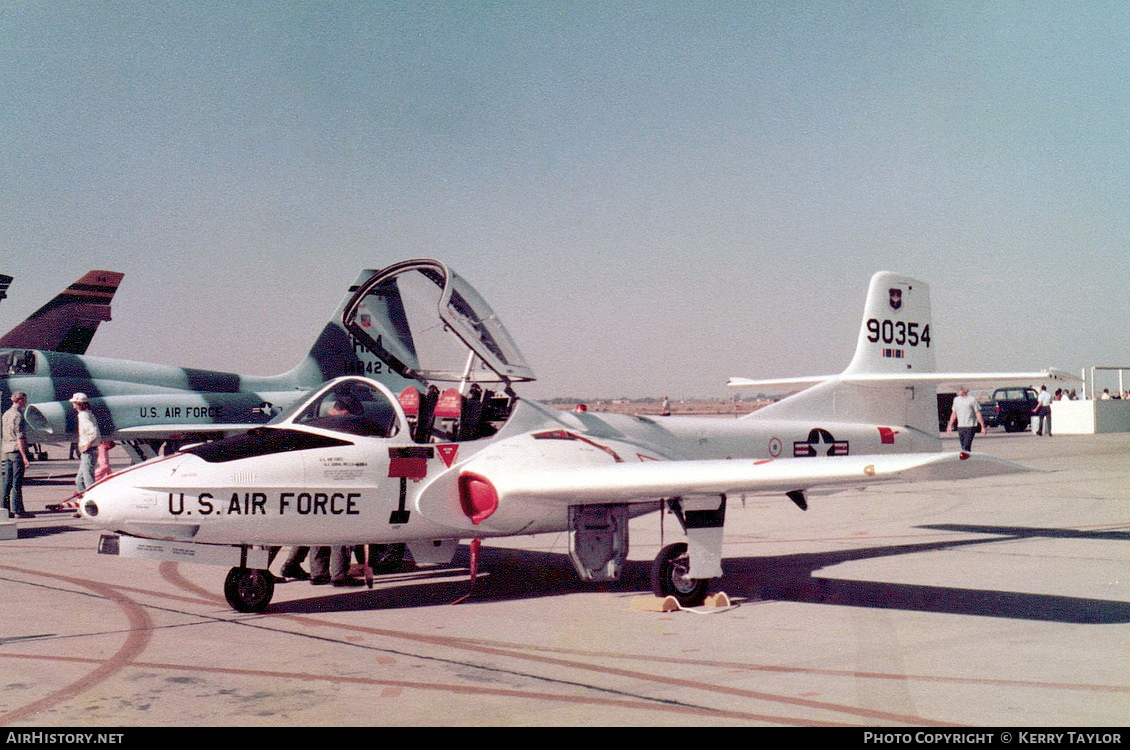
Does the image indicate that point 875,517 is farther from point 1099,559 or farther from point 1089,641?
point 1089,641

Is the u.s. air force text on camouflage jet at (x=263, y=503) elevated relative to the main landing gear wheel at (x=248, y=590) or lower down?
elevated

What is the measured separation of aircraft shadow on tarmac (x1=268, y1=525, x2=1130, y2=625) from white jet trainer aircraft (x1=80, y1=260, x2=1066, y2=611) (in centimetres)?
64

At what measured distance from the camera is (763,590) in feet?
29.3

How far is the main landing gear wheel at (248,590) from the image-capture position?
7.83m

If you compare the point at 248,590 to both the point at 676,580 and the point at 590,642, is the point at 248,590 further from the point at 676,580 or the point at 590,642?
the point at 676,580

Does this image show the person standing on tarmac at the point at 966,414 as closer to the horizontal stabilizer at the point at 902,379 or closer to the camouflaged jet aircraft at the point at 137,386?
the horizontal stabilizer at the point at 902,379

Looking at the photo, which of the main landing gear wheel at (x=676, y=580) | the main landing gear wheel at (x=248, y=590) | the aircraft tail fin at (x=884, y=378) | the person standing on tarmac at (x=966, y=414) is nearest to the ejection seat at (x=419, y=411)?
the main landing gear wheel at (x=248, y=590)

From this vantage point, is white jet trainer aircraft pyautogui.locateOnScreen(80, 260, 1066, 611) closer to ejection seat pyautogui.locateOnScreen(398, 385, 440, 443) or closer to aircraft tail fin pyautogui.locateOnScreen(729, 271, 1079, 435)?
ejection seat pyautogui.locateOnScreen(398, 385, 440, 443)

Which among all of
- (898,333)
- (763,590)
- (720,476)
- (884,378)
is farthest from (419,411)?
(898,333)

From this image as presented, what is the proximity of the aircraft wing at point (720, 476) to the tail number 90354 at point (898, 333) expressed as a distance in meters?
4.90

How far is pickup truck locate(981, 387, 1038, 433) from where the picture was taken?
4586 centimetres

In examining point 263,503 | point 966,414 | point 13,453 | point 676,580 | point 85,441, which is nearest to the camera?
point 263,503

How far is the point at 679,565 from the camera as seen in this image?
8.31 meters

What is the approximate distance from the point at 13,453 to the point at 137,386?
979 cm
